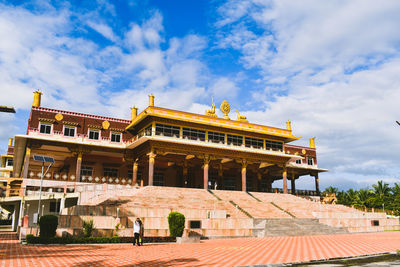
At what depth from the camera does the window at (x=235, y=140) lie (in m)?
39.1

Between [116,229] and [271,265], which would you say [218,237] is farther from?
[271,265]

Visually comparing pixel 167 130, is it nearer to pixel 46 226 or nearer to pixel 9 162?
pixel 46 226

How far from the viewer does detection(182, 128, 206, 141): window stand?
36.1 meters

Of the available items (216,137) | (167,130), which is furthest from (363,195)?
(167,130)

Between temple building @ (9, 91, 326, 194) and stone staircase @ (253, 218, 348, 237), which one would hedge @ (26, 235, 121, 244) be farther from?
temple building @ (9, 91, 326, 194)

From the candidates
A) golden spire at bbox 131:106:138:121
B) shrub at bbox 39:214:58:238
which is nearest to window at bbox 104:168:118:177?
golden spire at bbox 131:106:138:121

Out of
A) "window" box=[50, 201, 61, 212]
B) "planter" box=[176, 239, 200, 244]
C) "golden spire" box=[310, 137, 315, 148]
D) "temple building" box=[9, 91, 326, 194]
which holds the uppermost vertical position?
"golden spire" box=[310, 137, 315, 148]

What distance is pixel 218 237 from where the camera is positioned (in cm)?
2284

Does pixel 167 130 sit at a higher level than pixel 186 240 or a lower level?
higher

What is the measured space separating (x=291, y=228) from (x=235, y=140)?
15063 mm

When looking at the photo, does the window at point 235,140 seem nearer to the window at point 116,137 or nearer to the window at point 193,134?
the window at point 193,134

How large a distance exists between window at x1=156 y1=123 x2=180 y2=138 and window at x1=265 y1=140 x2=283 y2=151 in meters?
12.5

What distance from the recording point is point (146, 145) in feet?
114

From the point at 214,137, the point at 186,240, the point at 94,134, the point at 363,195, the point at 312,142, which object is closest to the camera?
the point at 186,240
